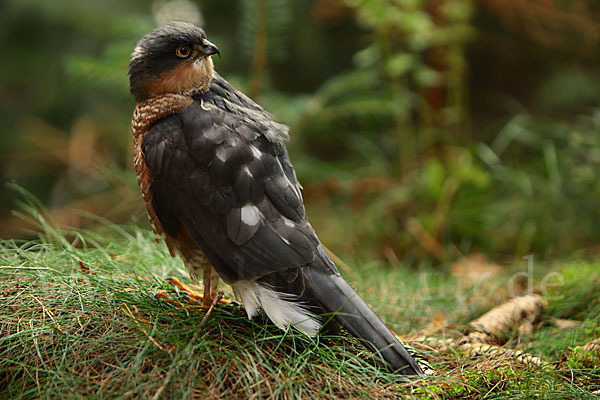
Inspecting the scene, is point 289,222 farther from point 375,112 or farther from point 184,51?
point 375,112

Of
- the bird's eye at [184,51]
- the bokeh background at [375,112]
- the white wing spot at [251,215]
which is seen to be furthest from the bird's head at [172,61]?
the bokeh background at [375,112]

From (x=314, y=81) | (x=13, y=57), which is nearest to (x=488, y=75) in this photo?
(x=314, y=81)

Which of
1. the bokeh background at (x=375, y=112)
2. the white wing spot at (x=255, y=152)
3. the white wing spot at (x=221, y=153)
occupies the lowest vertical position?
the bokeh background at (x=375, y=112)

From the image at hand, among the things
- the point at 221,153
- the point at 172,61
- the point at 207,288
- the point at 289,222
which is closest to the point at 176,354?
the point at 207,288

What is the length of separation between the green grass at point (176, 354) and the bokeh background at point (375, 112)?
2.01m

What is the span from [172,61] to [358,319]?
1.39m

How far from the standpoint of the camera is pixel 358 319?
2.32 metres

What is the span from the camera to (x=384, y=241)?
208 inches

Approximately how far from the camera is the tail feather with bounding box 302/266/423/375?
2275mm

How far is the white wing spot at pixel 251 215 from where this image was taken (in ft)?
7.77

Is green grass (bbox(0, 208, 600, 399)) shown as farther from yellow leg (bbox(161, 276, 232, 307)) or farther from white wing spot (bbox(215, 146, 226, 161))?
white wing spot (bbox(215, 146, 226, 161))

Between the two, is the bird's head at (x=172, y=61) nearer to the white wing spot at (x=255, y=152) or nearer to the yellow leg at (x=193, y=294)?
the white wing spot at (x=255, y=152)

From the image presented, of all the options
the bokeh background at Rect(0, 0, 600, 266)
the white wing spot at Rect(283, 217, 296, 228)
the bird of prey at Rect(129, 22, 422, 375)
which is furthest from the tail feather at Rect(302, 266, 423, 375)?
the bokeh background at Rect(0, 0, 600, 266)

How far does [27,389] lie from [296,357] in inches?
37.9
